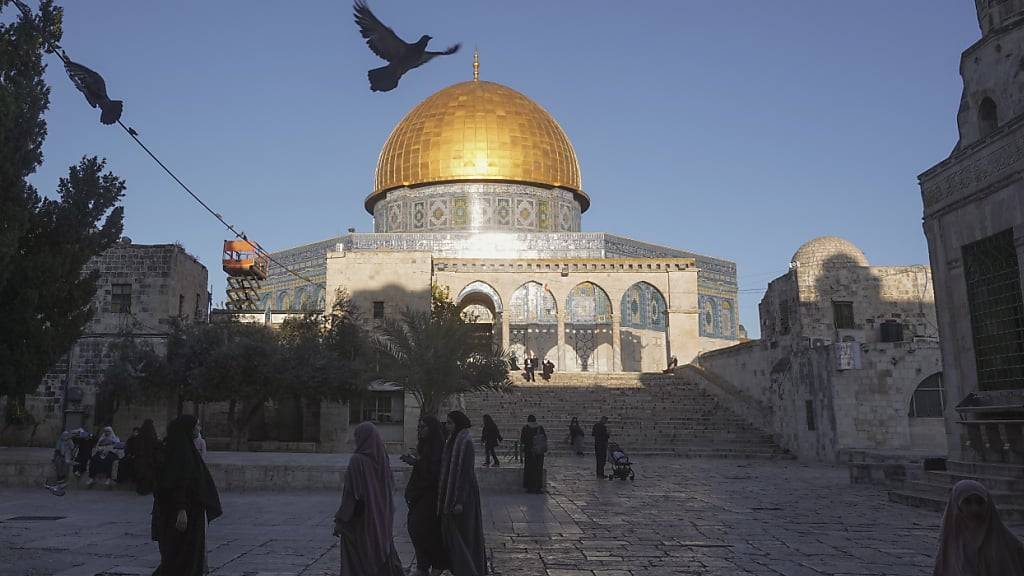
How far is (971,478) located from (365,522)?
7.42 metres

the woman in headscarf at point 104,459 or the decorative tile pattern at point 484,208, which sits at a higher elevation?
the decorative tile pattern at point 484,208

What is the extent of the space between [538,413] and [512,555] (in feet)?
51.3

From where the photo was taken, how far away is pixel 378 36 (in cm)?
846

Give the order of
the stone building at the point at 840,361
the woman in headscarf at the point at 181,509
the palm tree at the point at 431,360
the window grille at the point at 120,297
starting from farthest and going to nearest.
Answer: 1. the window grille at the point at 120,297
2. the stone building at the point at 840,361
3. the palm tree at the point at 431,360
4. the woman in headscarf at the point at 181,509

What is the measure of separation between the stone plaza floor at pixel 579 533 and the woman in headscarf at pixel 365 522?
1.02 metres

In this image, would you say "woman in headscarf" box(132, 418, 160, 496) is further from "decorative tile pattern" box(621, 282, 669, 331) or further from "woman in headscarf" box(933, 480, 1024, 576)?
"decorative tile pattern" box(621, 282, 669, 331)

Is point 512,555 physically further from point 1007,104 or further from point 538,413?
point 538,413

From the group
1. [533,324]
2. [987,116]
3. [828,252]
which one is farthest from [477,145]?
[987,116]

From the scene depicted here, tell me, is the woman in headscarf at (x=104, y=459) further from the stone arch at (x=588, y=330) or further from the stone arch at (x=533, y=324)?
the stone arch at (x=588, y=330)

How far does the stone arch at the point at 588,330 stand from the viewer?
117ft

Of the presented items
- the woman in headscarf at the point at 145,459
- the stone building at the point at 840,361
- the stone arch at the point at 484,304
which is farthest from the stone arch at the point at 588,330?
the woman in headscarf at the point at 145,459

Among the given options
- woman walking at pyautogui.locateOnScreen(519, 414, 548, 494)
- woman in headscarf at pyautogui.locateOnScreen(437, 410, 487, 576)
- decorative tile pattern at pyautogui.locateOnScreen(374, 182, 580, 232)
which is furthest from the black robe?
decorative tile pattern at pyautogui.locateOnScreen(374, 182, 580, 232)

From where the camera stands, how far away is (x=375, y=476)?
15.8 feet

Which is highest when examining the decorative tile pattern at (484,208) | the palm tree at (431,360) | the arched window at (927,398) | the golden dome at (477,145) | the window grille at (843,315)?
the golden dome at (477,145)
